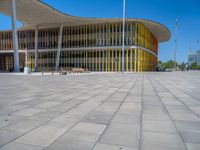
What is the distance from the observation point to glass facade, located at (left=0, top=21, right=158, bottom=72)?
49.8 m

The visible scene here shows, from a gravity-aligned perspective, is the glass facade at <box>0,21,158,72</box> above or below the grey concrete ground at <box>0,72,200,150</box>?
above

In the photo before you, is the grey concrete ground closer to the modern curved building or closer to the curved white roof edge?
the curved white roof edge

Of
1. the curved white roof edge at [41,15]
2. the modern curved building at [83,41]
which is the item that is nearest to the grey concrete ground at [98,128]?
the curved white roof edge at [41,15]

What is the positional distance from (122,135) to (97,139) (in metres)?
0.52

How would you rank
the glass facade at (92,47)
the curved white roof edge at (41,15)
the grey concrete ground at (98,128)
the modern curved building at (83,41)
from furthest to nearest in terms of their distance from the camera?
the glass facade at (92,47), the modern curved building at (83,41), the curved white roof edge at (41,15), the grey concrete ground at (98,128)

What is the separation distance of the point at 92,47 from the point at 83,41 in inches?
152

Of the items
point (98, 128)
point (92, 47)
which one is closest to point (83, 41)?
point (92, 47)

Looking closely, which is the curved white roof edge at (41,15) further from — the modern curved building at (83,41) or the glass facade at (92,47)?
the glass facade at (92,47)

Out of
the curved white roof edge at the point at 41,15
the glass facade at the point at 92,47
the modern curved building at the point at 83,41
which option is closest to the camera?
the curved white roof edge at the point at 41,15

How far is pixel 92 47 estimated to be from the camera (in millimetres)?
53062

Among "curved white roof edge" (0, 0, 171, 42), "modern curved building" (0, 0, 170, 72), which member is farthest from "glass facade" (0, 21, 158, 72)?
"curved white roof edge" (0, 0, 171, 42)

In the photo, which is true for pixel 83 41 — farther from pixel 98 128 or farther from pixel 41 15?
pixel 98 128

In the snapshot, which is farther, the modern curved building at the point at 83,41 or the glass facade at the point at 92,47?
the glass facade at the point at 92,47

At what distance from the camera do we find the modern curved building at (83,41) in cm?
4863
